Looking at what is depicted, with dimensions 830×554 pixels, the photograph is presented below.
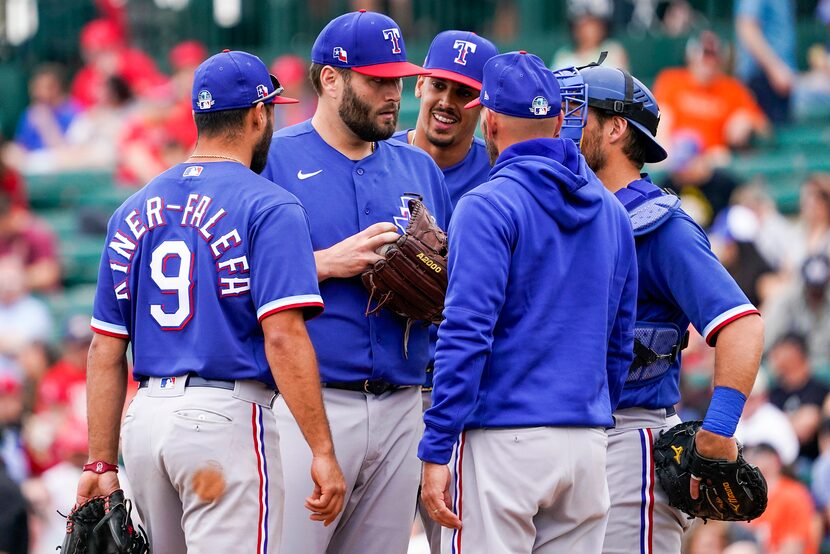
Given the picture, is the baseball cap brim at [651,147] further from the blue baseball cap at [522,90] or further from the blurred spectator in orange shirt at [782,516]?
the blurred spectator in orange shirt at [782,516]

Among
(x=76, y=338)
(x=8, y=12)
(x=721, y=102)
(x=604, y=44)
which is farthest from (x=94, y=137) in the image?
(x=721, y=102)

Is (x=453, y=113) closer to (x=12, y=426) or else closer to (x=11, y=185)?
(x=12, y=426)

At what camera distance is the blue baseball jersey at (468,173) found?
522 cm

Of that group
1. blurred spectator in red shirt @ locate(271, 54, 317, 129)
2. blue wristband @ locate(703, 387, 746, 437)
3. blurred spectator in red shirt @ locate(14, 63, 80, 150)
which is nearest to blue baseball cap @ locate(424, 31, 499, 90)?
blue wristband @ locate(703, 387, 746, 437)

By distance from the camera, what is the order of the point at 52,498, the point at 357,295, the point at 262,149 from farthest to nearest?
the point at 52,498
the point at 357,295
the point at 262,149

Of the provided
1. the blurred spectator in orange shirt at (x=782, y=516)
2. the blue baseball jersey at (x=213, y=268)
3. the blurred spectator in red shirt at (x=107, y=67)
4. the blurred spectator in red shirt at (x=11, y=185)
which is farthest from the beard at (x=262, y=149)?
the blurred spectator in red shirt at (x=107, y=67)

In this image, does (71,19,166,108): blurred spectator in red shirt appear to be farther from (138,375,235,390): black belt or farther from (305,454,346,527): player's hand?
(305,454,346,527): player's hand

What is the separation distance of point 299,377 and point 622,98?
1.48 m

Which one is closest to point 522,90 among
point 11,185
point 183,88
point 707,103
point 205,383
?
point 205,383

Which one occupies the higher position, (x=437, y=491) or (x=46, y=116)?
(x=437, y=491)

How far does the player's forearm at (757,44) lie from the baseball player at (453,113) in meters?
6.47

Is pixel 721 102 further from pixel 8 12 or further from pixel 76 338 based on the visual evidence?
pixel 8 12

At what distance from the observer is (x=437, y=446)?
12.8 feet

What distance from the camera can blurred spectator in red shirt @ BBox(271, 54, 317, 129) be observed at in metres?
12.2
